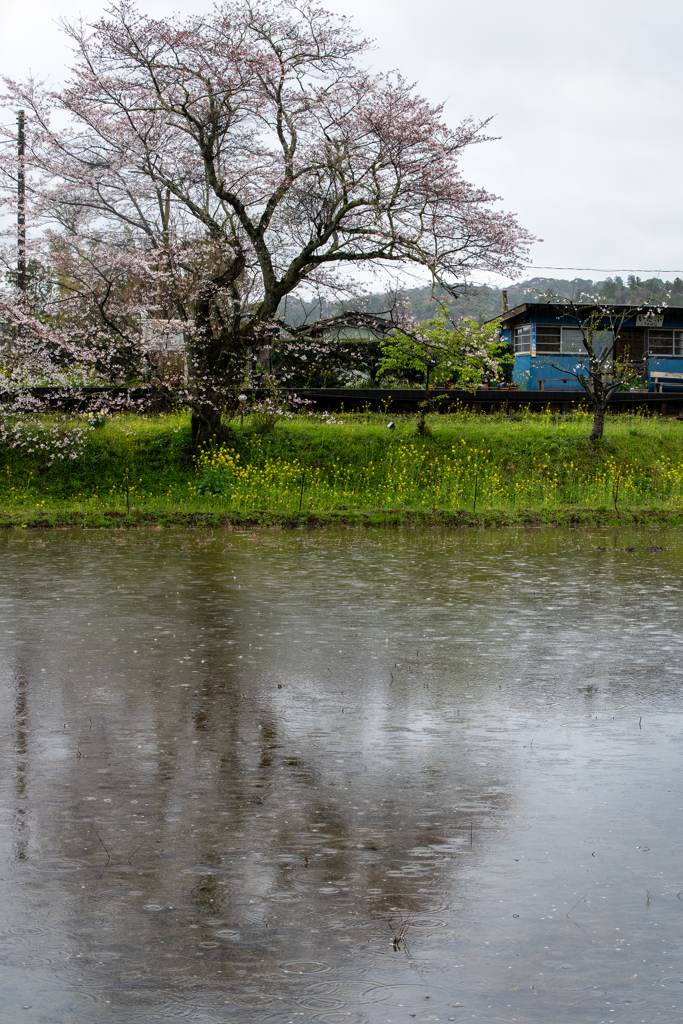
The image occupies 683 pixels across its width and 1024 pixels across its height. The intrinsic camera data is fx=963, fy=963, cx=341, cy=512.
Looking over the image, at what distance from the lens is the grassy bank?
19312 millimetres

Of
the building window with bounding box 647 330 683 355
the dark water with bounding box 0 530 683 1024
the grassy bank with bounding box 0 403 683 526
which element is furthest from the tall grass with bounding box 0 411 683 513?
the building window with bounding box 647 330 683 355

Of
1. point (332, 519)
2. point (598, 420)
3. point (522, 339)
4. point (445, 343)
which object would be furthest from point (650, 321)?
point (332, 519)

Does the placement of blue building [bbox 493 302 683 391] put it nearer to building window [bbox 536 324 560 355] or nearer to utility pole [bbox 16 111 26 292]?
building window [bbox 536 324 560 355]

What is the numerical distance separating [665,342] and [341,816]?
4091 centimetres

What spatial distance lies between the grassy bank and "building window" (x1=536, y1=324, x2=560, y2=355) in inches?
561

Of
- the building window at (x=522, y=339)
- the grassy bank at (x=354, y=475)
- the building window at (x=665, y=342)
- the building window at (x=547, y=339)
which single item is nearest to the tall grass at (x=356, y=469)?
the grassy bank at (x=354, y=475)

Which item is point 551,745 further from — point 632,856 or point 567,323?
point 567,323

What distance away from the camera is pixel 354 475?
Answer: 22672 mm

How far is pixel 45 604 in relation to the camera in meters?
10.6

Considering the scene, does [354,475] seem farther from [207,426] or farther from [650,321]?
[650,321]

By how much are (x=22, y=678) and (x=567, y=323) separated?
3552 centimetres

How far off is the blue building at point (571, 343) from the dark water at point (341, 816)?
30.5 meters

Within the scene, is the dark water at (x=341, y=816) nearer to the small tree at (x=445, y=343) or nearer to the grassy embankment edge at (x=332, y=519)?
the grassy embankment edge at (x=332, y=519)

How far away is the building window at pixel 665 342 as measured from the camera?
41.8 m
